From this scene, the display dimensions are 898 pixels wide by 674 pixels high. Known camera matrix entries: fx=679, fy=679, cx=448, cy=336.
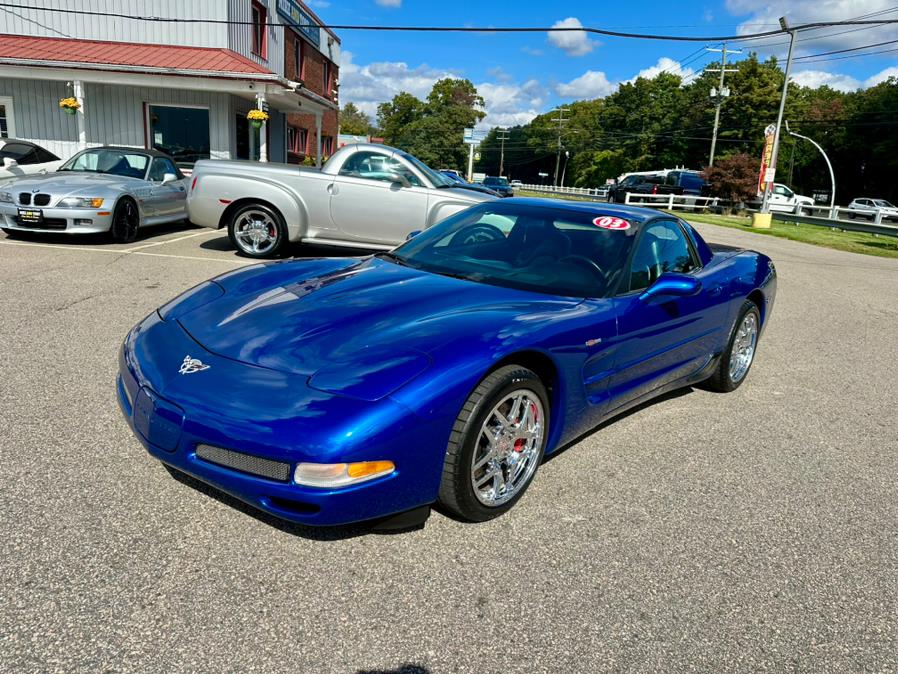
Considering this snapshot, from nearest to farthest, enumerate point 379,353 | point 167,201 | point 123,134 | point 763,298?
point 379,353, point 763,298, point 167,201, point 123,134

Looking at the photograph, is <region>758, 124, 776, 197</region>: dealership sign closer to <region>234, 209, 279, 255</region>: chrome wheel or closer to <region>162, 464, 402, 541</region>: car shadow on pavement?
<region>234, 209, 279, 255</region>: chrome wheel

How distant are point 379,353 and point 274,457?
57 centimetres

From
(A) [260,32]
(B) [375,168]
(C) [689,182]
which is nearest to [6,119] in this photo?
(A) [260,32]

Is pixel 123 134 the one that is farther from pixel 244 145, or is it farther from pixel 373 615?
pixel 373 615

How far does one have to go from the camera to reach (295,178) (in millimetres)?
9039

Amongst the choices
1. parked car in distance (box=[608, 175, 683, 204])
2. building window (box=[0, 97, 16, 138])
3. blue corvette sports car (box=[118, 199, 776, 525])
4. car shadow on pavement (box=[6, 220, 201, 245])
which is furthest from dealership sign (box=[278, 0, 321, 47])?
blue corvette sports car (box=[118, 199, 776, 525])

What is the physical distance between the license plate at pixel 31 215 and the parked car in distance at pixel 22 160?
3628mm

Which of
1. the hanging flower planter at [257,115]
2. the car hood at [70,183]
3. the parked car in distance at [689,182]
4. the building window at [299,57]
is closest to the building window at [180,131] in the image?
the hanging flower planter at [257,115]

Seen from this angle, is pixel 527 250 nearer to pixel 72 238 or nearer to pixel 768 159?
pixel 72 238

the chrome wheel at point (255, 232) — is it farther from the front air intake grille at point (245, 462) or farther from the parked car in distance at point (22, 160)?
the front air intake grille at point (245, 462)

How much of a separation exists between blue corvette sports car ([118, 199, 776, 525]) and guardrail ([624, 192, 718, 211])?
3190 cm

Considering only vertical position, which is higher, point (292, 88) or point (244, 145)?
point (292, 88)

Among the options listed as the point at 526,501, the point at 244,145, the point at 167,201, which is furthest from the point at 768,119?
the point at 526,501

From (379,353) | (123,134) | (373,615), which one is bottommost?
(373,615)
